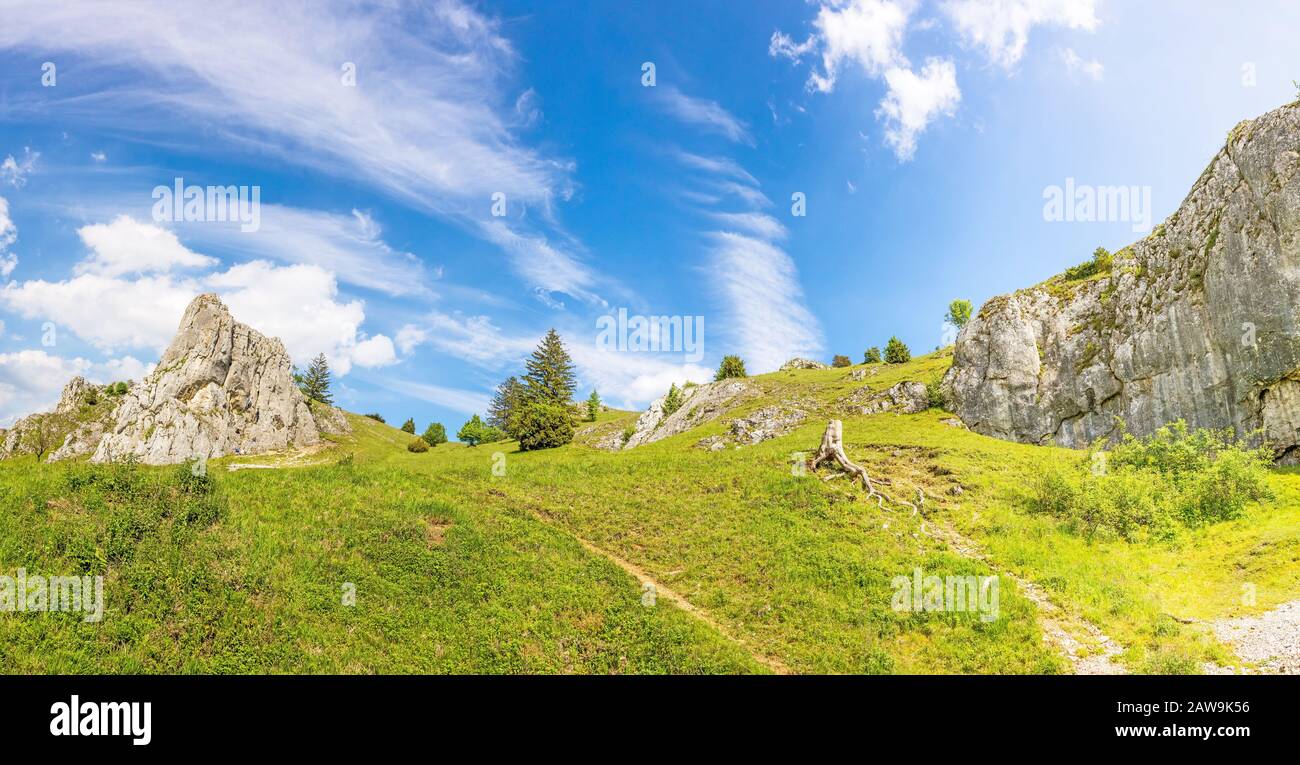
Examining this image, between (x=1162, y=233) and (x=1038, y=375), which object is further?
(x=1038, y=375)

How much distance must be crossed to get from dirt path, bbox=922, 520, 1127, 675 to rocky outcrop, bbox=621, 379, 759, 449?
49.6m

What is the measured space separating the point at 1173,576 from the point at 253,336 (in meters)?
106

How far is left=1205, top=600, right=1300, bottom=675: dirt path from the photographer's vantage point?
45.7ft

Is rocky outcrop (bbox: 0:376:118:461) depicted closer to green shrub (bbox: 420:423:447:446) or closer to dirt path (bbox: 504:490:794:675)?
green shrub (bbox: 420:423:447:446)

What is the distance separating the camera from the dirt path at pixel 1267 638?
45.7ft

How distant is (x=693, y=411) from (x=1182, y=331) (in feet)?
156

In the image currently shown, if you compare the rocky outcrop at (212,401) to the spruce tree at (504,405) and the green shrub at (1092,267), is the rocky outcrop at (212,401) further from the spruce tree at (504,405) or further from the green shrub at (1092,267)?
the green shrub at (1092,267)

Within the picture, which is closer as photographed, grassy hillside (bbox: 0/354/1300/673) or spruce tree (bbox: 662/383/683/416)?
grassy hillside (bbox: 0/354/1300/673)

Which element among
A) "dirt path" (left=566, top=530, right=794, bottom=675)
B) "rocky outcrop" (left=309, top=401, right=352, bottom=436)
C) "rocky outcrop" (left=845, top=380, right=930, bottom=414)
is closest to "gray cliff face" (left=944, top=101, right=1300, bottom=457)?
"rocky outcrop" (left=845, top=380, right=930, bottom=414)

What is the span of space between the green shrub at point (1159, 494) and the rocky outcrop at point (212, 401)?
88.6 m

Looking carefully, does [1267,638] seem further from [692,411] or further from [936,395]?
[692,411]
